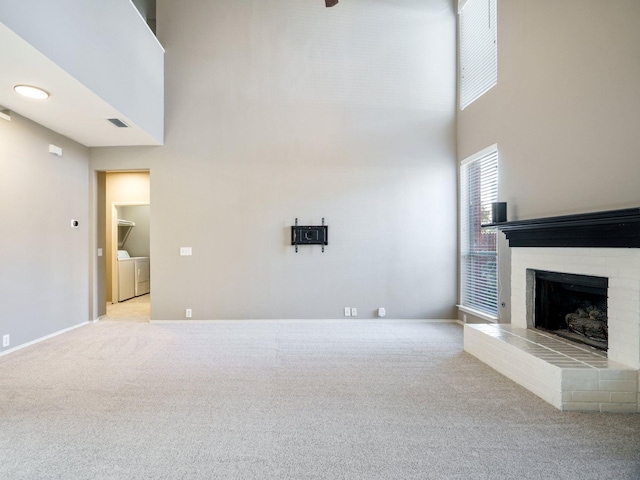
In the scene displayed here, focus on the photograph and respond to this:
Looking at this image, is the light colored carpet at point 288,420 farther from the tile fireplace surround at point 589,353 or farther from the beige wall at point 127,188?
the beige wall at point 127,188

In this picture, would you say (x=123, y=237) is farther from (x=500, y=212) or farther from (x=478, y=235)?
(x=500, y=212)

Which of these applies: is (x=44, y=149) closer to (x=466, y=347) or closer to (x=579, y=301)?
(x=466, y=347)

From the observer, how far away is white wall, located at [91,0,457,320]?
514 cm

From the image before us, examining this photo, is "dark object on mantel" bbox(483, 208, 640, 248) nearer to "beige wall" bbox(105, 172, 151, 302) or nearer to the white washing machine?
"beige wall" bbox(105, 172, 151, 302)

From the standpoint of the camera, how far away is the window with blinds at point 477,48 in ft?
14.4

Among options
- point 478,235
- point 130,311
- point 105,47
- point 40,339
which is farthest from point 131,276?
point 478,235

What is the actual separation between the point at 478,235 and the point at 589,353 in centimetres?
229

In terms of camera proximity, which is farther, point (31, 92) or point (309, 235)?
point (309, 235)

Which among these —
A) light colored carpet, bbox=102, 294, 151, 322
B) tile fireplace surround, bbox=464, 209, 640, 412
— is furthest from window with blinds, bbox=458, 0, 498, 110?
light colored carpet, bbox=102, 294, 151, 322

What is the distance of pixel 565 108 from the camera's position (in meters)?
3.11

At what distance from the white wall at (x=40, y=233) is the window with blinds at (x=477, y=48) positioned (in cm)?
565

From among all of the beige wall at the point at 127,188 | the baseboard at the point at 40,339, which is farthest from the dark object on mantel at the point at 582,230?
the beige wall at the point at 127,188

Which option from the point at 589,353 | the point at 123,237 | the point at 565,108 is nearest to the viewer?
the point at 589,353

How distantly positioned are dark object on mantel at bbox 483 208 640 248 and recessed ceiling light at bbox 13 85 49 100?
15.6 ft
